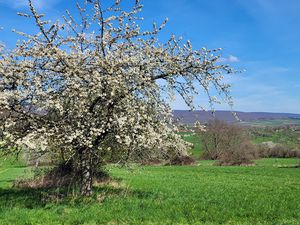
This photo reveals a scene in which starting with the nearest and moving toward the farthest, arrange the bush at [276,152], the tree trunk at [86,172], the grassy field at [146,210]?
1. the grassy field at [146,210]
2. the tree trunk at [86,172]
3. the bush at [276,152]

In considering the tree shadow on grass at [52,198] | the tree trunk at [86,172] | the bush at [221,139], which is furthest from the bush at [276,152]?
the tree trunk at [86,172]

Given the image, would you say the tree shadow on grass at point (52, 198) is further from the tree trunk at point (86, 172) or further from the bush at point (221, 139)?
the bush at point (221, 139)

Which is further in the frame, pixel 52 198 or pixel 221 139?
pixel 221 139

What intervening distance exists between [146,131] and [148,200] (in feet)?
9.38

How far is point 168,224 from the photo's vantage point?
40.4ft

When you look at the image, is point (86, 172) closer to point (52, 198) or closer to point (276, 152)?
point (52, 198)

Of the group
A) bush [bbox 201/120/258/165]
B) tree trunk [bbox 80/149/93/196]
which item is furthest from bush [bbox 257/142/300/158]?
tree trunk [bbox 80/149/93/196]

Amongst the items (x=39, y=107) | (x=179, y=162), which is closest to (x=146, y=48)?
(x=39, y=107)

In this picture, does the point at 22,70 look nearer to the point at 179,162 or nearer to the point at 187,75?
the point at 187,75

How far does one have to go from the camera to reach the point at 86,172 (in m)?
16.6

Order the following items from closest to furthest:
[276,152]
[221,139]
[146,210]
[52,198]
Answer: [146,210]
[52,198]
[276,152]
[221,139]

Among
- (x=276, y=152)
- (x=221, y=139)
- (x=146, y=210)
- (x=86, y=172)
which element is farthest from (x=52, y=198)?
(x=276, y=152)

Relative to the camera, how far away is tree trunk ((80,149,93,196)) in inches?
644

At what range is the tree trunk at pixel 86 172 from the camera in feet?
53.6
